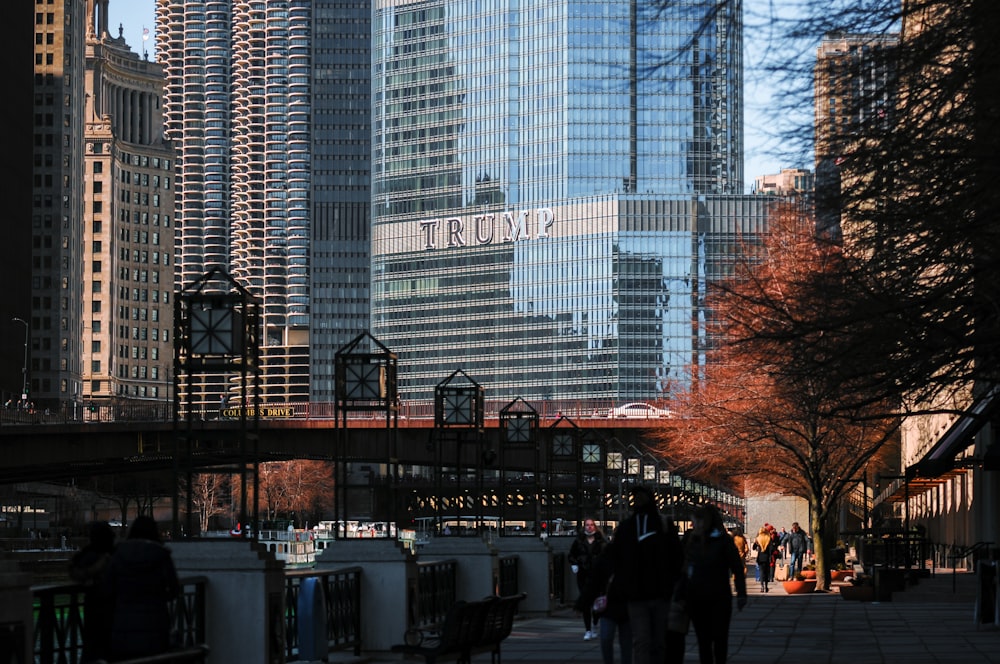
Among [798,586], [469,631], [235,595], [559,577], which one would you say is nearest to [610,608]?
[469,631]

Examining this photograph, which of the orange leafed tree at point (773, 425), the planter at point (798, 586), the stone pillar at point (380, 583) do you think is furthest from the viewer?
the planter at point (798, 586)

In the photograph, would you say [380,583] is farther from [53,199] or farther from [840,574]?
[53,199]

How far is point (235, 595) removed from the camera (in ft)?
61.5

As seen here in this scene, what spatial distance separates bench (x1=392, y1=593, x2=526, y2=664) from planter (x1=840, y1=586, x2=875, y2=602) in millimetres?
22534

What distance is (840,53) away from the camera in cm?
1628

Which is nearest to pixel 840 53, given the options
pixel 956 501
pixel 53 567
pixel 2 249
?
pixel 956 501

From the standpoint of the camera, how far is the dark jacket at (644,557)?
55.4ft

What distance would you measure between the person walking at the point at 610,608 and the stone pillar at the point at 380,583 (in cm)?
478

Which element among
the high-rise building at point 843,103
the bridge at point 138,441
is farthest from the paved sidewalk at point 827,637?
the bridge at point 138,441

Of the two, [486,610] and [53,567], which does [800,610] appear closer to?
[486,610]

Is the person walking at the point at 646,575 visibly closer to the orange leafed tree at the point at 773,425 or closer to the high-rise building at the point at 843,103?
the high-rise building at the point at 843,103

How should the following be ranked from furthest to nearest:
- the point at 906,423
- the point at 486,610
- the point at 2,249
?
1. the point at 2,249
2. the point at 906,423
3. the point at 486,610

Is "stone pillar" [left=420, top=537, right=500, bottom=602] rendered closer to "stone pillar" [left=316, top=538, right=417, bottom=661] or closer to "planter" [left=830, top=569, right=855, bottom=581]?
"stone pillar" [left=316, top=538, right=417, bottom=661]

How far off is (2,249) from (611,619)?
351 feet
